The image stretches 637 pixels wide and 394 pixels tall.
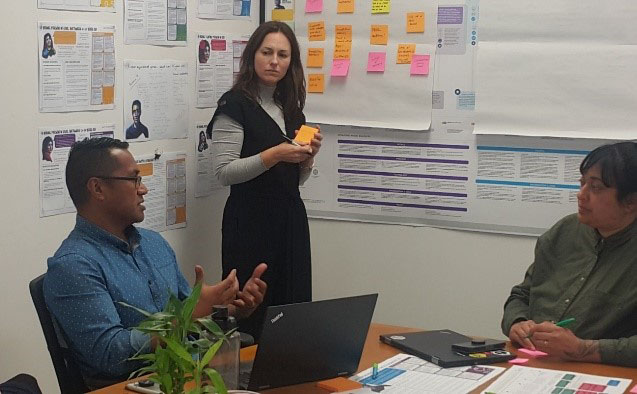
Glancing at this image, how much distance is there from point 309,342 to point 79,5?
6.02 feet

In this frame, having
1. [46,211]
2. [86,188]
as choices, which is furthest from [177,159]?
[86,188]

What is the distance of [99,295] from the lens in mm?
2469

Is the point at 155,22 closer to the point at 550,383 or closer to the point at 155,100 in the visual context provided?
the point at 155,100

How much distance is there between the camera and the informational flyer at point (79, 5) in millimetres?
3369

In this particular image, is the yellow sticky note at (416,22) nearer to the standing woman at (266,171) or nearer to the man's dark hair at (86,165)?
the standing woman at (266,171)

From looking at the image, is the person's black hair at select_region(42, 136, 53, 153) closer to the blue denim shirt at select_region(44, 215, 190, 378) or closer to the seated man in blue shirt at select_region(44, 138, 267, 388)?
the seated man in blue shirt at select_region(44, 138, 267, 388)

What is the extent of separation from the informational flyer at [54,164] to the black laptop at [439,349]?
1397mm

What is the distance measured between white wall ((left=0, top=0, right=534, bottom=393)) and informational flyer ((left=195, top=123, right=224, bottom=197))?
5 centimetres

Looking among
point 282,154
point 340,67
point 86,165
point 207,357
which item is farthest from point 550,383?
point 340,67

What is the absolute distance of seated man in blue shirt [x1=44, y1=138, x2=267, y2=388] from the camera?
243 centimetres

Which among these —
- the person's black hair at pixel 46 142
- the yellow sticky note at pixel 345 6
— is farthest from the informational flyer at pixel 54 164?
the yellow sticky note at pixel 345 6

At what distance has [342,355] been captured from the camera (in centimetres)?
234

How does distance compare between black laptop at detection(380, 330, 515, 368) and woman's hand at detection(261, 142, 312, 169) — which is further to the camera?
woman's hand at detection(261, 142, 312, 169)

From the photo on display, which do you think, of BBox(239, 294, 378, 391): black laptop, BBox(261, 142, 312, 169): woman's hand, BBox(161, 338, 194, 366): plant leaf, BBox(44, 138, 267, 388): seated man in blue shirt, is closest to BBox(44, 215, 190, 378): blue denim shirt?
BBox(44, 138, 267, 388): seated man in blue shirt
